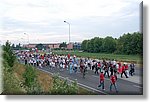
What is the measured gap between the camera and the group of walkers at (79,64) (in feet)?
20.1

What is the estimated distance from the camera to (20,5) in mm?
6125

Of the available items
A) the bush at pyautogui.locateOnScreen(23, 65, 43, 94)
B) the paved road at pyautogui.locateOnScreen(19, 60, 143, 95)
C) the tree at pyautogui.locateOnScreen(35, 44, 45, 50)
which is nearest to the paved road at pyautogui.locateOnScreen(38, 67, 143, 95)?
the paved road at pyautogui.locateOnScreen(19, 60, 143, 95)

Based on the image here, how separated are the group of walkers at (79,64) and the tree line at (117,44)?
0.18 meters

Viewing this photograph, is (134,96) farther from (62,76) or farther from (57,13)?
(57,13)

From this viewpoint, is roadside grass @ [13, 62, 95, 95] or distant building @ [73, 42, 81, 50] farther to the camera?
distant building @ [73, 42, 81, 50]

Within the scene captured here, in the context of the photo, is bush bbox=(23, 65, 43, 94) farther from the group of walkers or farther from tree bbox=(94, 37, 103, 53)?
tree bbox=(94, 37, 103, 53)

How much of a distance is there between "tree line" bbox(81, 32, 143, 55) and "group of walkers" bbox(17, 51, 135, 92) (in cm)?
18

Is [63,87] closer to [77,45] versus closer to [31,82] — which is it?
[31,82]

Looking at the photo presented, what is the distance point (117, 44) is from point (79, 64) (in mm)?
683

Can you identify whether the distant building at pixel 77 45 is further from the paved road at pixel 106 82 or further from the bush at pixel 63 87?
the bush at pixel 63 87

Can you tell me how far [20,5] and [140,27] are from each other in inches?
70.3

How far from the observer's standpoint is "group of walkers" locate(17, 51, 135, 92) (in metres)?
6.13

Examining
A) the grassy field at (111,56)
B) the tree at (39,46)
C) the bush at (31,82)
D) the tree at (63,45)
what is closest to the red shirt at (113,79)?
the grassy field at (111,56)

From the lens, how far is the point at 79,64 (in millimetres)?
6359
